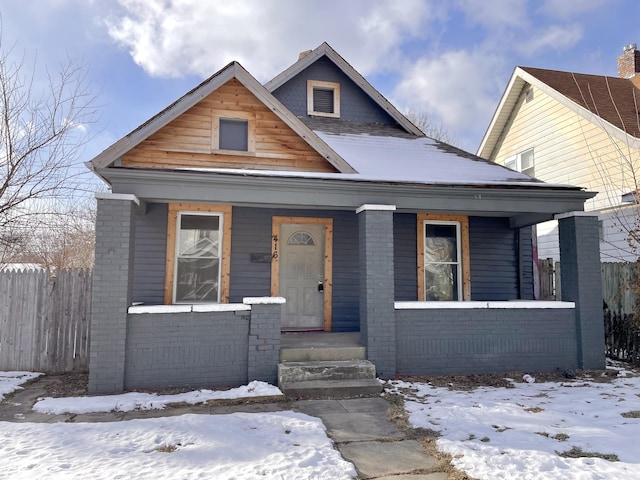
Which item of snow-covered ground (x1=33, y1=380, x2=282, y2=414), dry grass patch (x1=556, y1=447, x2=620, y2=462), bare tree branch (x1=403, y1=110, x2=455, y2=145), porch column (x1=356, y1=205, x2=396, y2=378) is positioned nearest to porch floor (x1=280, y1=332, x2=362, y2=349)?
porch column (x1=356, y1=205, x2=396, y2=378)

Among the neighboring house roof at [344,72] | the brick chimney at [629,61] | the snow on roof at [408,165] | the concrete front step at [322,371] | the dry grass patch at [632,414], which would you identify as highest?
the brick chimney at [629,61]

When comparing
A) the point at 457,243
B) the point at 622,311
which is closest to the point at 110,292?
the point at 457,243

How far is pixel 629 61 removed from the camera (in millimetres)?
14492

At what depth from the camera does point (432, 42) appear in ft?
45.9

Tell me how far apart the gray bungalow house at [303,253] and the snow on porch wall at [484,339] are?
2cm

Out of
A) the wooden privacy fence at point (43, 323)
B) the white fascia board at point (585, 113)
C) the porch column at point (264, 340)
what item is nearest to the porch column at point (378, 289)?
the porch column at point (264, 340)

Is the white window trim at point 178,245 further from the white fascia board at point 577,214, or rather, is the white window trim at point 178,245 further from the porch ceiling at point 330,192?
the white fascia board at point 577,214

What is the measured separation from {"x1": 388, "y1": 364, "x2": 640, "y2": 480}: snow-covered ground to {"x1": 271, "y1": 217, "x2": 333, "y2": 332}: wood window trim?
2.34m

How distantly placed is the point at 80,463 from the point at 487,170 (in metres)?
7.92

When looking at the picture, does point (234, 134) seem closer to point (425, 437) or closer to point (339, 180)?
point (339, 180)

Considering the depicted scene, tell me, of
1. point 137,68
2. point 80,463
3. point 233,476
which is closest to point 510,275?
point 233,476

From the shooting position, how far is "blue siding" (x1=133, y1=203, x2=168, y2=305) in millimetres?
7348

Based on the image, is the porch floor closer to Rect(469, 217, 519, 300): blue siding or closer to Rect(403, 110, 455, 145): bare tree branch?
Rect(469, 217, 519, 300): blue siding

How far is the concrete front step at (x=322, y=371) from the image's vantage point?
574cm
